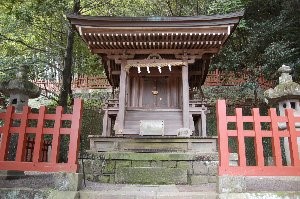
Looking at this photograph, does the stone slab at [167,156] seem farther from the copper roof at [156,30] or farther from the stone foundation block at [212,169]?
the copper roof at [156,30]

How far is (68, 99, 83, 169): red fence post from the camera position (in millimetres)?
4859

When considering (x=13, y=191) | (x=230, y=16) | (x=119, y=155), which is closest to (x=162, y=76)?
(x=230, y=16)

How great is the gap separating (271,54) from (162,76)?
564cm

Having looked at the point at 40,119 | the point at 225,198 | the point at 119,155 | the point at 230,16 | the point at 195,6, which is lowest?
the point at 225,198

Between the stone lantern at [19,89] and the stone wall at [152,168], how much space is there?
2400mm

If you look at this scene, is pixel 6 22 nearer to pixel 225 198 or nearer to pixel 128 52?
pixel 128 52

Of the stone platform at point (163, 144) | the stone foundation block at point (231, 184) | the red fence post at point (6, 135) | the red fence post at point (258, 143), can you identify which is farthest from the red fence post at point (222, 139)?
the stone platform at point (163, 144)

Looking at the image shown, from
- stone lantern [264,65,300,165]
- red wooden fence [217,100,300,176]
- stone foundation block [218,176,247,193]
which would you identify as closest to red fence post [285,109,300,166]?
red wooden fence [217,100,300,176]

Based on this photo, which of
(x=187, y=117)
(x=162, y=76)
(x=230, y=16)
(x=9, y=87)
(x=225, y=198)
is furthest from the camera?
(x=162, y=76)

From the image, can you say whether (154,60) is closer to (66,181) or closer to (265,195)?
(66,181)

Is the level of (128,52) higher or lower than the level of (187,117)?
higher

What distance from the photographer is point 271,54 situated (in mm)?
13227

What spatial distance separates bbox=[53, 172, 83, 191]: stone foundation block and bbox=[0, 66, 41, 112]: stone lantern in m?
2.96

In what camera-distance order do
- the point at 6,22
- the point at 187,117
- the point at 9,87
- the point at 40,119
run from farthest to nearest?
the point at 6,22 < the point at 187,117 < the point at 9,87 < the point at 40,119
